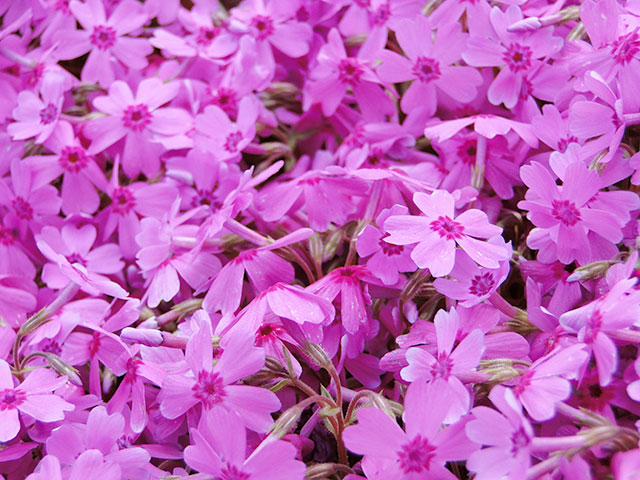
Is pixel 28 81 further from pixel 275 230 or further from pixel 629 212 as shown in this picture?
pixel 629 212

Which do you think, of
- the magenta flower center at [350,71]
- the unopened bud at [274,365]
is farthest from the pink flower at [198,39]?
the unopened bud at [274,365]

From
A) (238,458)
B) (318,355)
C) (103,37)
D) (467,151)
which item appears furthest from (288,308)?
(103,37)

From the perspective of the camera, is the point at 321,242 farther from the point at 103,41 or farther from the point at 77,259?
the point at 103,41

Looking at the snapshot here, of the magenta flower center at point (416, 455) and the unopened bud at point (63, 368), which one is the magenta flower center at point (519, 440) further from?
the unopened bud at point (63, 368)

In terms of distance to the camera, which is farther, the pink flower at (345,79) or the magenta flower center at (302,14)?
the magenta flower center at (302,14)

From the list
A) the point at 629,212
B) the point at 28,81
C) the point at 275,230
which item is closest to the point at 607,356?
the point at 629,212
